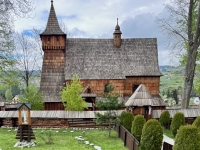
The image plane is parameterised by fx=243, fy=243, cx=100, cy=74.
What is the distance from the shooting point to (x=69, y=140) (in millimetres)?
14172

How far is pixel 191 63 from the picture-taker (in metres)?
20.3

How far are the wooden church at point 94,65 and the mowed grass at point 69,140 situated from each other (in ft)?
24.6

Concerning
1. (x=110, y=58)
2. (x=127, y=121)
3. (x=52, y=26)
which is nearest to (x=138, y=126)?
(x=127, y=121)

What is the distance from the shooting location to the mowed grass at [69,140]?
40.9 feet

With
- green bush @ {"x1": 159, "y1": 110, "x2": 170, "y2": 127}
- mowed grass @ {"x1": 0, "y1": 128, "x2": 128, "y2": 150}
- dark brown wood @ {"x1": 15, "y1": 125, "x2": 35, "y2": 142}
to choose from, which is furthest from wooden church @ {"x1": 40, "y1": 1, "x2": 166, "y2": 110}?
dark brown wood @ {"x1": 15, "y1": 125, "x2": 35, "y2": 142}

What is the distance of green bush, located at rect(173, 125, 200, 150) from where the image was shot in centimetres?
859

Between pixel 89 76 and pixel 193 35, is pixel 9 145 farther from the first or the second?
pixel 193 35

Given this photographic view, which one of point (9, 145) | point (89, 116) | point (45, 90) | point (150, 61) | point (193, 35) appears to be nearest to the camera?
point (9, 145)

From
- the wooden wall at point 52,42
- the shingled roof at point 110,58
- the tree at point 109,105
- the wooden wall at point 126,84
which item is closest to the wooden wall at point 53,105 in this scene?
the shingled roof at point 110,58

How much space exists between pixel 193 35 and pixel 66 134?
12.9 m

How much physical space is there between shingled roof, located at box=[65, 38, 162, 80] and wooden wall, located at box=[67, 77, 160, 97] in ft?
1.73

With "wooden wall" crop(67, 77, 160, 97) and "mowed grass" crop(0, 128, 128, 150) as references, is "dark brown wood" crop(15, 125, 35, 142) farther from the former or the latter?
"wooden wall" crop(67, 77, 160, 97)

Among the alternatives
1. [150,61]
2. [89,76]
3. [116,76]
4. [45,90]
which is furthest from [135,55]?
[45,90]

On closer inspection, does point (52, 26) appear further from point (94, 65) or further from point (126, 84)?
point (126, 84)
